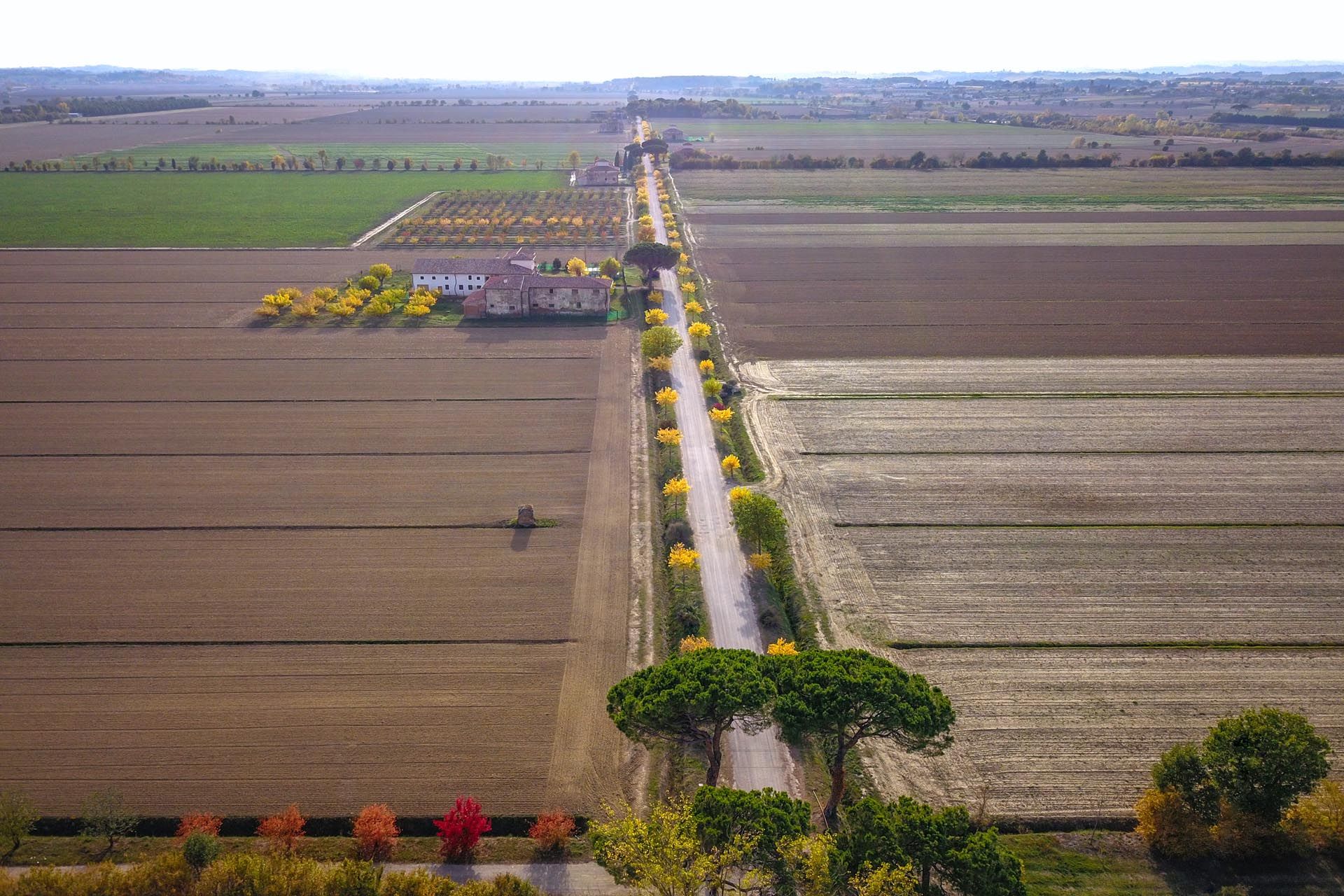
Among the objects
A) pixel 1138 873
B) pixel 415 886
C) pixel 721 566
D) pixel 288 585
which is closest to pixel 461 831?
pixel 415 886

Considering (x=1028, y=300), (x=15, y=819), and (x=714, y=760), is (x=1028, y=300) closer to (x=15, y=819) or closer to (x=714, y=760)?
(x=714, y=760)

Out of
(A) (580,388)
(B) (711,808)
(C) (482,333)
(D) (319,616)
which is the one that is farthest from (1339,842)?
(C) (482,333)

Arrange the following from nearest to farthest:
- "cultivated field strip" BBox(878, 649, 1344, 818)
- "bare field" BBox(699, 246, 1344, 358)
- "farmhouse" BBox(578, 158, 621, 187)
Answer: "cultivated field strip" BBox(878, 649, 1344, 818)
"bare field" BBox(699, 246, 1344, 358)
"farmhouse" BBox(578, 158, 621, 187)

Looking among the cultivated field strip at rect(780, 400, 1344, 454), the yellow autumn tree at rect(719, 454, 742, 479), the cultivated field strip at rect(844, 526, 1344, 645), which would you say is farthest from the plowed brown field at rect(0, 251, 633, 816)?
the cultivated field strip at rect(780, 400, 1344, 454)

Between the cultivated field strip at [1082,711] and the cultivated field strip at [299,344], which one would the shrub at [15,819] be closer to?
the cultivated field strip at [1082,711]

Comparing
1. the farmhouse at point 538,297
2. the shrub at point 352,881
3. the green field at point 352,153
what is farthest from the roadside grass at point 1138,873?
the green field at point 352,153

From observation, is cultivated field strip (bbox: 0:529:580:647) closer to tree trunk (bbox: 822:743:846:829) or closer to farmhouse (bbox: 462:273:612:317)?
tree trunk (bbox: 822:743:846:829)

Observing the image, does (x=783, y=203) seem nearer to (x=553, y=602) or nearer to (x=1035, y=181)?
(x=1035, y=181)
